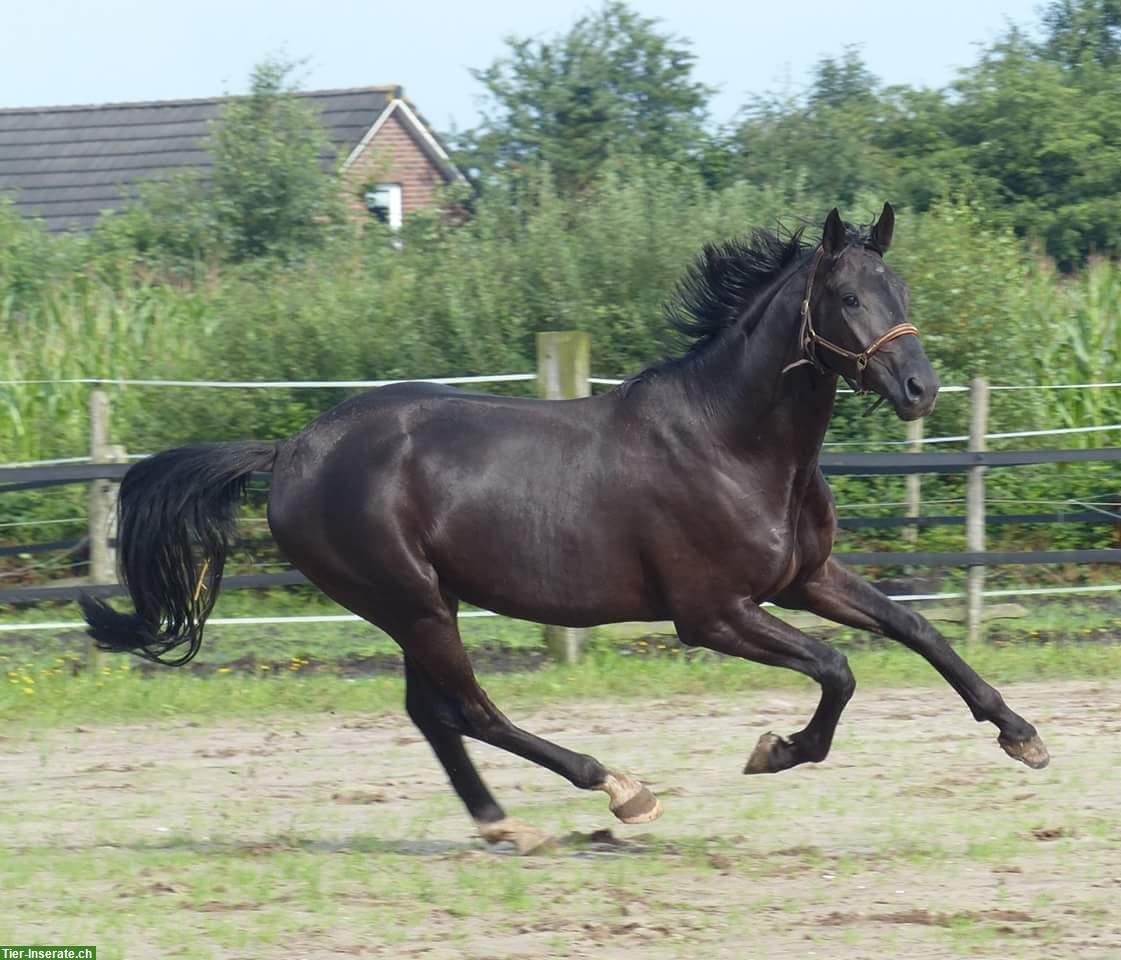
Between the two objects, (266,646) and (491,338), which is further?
(491,338)

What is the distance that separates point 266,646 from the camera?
9422 mm

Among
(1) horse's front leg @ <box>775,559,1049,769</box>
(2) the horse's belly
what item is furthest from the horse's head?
(2) the horse's belly

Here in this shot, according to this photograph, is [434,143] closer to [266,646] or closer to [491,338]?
[491,338]

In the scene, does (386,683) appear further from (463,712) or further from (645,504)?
(645,504)

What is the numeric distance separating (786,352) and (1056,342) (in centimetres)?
757

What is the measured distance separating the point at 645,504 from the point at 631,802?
922 millimetres

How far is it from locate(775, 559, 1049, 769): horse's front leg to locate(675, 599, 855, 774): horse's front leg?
26 centimetres

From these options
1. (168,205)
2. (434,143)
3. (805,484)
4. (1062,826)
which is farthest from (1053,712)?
(434,143)

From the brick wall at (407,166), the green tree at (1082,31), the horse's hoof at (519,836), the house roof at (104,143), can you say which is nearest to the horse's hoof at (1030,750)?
the horse's hoof at (519,836)

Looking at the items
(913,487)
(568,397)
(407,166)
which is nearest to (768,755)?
(568,397)

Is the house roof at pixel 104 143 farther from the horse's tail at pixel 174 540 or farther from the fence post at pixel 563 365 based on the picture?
the horse's tail at pixel 174 540

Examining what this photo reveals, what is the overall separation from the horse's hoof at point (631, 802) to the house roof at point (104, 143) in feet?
69.3

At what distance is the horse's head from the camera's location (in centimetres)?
482

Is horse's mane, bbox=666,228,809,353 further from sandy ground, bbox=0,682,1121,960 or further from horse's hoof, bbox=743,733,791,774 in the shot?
sandy ground, bbox=0,682,1121,960
